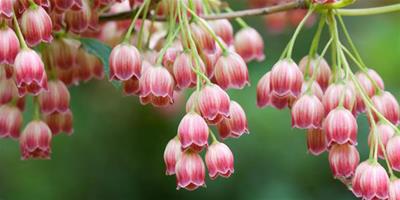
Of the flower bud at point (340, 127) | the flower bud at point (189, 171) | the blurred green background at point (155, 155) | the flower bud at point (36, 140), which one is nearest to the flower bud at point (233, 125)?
the flower bud at point (189, 171)

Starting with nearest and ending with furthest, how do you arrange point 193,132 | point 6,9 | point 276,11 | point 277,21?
1. point 6,9
2. point 193,132
3. point 276,11
4. point 277,21

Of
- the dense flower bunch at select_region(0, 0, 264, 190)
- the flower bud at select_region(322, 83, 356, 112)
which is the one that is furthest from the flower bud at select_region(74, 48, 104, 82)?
the flower bud at select_region(322, 83, 356, 112)

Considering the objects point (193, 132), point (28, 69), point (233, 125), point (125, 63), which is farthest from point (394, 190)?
point (28, 69)

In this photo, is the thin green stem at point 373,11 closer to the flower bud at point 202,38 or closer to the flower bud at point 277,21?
the flower bud at point 202,38

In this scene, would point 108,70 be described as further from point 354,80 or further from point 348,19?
point 348,19

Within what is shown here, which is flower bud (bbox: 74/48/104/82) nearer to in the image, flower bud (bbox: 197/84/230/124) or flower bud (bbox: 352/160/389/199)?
flower bud (bbox: 197/84/230/124)

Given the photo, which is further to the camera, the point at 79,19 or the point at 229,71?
the point at 79,19

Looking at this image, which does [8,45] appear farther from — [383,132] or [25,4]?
[383,132]

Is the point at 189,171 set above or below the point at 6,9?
below
